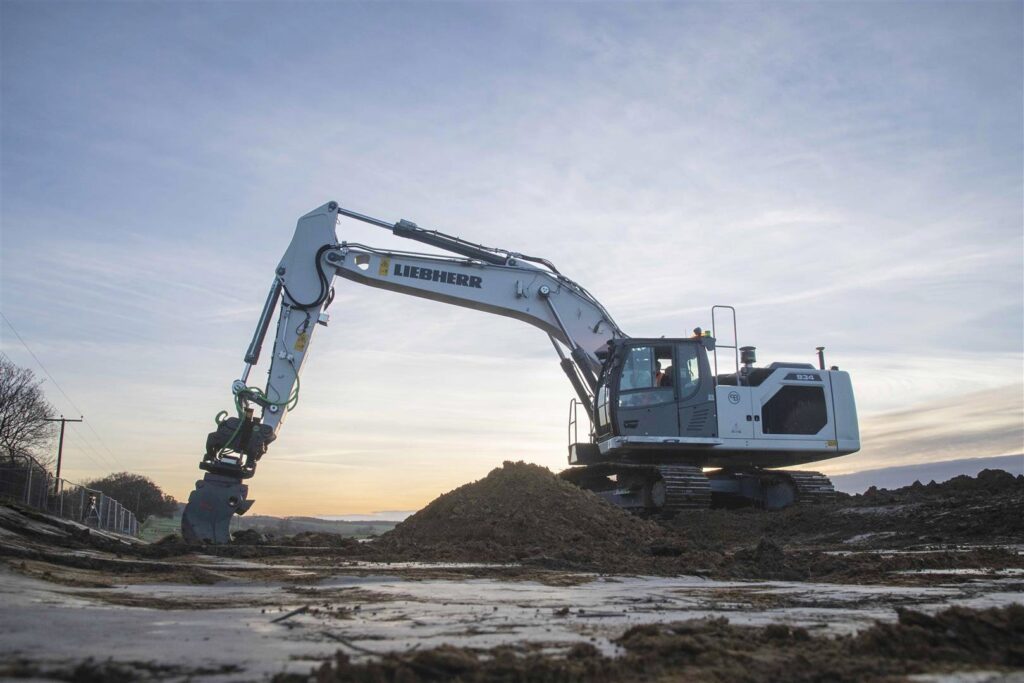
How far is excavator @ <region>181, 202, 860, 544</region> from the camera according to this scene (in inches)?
589

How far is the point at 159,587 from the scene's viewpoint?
673 cm

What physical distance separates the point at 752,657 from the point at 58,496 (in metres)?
A: 32.6

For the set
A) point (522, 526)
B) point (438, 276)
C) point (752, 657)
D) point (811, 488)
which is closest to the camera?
point (752, 657)

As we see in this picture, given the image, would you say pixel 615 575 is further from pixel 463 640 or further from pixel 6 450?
pixel 6 450

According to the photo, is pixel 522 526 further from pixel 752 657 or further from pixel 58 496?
pixel 58 496

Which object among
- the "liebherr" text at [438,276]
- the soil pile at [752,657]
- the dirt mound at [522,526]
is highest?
the "liebherr" text at [438,276]

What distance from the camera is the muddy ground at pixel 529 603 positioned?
321 cm

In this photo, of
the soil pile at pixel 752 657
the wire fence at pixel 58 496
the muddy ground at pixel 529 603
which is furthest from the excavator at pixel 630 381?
the wire fence at pixel 58 496

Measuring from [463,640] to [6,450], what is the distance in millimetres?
45119

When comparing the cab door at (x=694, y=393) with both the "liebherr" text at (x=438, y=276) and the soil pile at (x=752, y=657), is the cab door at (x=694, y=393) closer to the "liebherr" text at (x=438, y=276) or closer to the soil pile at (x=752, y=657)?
the "liebherr" text at (x=438, y=276)

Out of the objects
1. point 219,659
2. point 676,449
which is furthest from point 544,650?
point 676,449

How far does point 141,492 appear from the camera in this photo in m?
52.0

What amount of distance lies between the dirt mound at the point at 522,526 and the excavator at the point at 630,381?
7.01 feet

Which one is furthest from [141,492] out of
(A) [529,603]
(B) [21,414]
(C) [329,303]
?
(A) [529,603]
